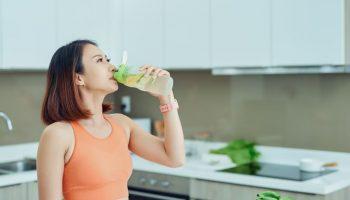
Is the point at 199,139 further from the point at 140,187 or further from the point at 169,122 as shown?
the point at 169,122

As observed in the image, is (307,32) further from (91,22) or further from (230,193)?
A: (91,22)

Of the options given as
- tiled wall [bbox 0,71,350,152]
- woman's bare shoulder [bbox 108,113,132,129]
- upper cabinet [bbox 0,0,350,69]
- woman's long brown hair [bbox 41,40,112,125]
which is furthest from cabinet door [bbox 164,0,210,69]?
woman's long brown hair [bbox 41,40,112,125]

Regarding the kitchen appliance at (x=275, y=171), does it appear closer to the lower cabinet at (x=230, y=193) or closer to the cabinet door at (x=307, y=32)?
the lower cabinet at (x=230, y=193)

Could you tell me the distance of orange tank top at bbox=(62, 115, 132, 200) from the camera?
1.82 m

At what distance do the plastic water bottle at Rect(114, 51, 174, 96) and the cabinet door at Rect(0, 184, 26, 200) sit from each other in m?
1.60

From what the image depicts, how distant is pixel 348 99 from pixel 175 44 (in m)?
1.14

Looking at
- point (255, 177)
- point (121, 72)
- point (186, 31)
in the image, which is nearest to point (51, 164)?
point (121, 72)

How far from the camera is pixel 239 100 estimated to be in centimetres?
384

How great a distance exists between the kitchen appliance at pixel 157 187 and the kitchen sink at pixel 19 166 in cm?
73

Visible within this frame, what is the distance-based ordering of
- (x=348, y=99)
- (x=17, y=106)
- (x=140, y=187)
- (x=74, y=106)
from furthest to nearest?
(x=17, y=106), (x=140, y=187), (x=348, y=99), (x=74, y=106)

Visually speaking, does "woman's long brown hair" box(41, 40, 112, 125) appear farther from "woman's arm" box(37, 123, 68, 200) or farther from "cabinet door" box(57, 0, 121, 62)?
"cabinet door" box(57, 0, 121, 62)

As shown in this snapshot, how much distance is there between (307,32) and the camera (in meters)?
3.09

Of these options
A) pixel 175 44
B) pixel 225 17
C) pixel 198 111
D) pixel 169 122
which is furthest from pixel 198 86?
pixel 169 122

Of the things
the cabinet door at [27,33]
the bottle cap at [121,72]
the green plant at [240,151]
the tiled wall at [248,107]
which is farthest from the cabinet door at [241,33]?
the bottle cap at [121,72]
